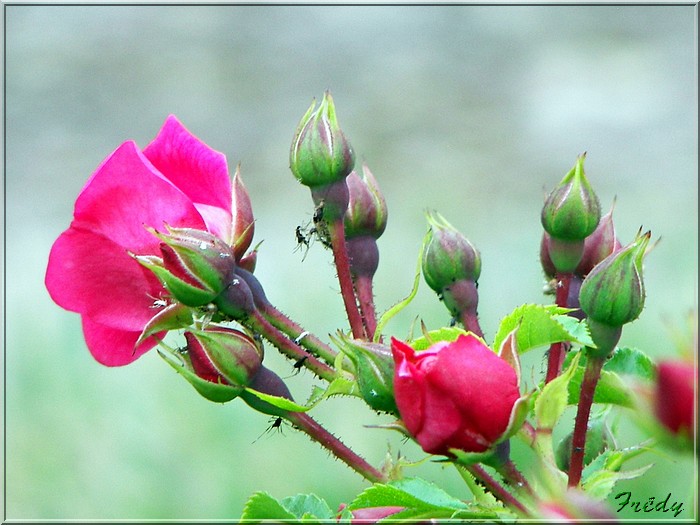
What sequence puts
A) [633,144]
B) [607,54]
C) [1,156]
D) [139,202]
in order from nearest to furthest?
1. [139,202]
2. [1,156]
3. [633,144]
4. [607,54]

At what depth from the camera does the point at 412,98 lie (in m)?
4.95

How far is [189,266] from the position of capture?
2.02 ft

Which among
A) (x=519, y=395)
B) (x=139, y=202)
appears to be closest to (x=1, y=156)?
(x=139, y=202)

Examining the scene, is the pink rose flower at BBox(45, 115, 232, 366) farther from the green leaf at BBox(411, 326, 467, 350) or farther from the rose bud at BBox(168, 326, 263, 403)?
the green leaf at BBox(411, 326, 467, 350)

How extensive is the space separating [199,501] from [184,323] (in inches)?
70.2

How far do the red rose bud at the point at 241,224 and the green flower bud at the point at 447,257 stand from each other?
0.38ft

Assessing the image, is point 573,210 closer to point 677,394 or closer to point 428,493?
point 428,493

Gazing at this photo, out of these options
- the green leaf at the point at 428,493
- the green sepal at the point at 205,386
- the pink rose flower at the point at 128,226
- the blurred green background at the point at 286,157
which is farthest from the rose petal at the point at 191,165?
the blurred green background at the point at 286,157

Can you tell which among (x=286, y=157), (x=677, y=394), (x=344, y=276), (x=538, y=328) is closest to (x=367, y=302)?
(x=344, y=276)

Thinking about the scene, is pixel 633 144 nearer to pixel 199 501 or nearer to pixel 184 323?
pixel 199 501

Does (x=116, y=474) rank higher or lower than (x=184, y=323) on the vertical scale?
lower

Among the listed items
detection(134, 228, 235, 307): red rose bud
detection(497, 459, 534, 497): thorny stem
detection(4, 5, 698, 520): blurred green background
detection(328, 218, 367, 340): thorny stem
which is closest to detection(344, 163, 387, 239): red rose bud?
detection(328, 218, 367, 340): thorny stem

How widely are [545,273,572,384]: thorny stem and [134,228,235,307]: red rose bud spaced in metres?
0.19

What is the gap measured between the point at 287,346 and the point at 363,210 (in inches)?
5.3
